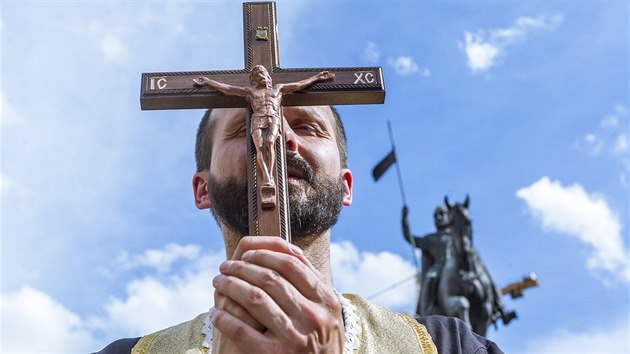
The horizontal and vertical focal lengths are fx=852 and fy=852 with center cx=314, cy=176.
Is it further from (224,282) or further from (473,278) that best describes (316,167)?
(473,278)

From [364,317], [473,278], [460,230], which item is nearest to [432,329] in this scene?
[364,317]

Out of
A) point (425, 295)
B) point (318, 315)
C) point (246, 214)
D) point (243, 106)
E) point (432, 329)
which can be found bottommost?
point (318, 315)

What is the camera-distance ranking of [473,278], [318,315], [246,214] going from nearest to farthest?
[318,315]
[246,214]
[473,278]

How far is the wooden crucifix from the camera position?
2.90 m

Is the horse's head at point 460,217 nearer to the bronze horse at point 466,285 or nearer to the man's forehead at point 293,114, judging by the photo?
the bronze horse at point 466,285

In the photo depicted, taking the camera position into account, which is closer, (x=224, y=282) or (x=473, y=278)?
(x=224, y=282)

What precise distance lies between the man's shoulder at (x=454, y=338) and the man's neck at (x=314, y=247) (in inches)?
19.7

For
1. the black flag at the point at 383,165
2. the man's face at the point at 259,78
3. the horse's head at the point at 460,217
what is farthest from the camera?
the black flag at the point at 383,165

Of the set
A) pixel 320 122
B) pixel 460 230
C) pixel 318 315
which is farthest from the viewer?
pixel 460 230

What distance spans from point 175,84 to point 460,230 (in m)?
12.8

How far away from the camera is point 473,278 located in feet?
47.3

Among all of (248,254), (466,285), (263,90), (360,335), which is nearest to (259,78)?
(263,90)

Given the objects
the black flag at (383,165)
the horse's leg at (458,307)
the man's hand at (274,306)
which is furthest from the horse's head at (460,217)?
the man's hand at (274,306)

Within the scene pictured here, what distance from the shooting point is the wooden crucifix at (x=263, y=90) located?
2.90 metres
